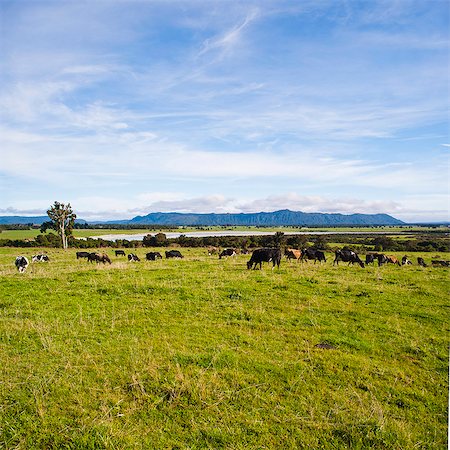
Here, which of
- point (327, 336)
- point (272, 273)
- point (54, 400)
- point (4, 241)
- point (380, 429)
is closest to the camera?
point (380, 429)

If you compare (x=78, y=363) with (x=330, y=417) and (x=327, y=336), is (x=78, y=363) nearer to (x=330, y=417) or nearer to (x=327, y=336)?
(x=330, y=417)

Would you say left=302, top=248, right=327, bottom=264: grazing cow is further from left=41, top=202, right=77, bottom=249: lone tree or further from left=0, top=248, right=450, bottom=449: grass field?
left=41, top=202, right=77, bottom=249: lone tree

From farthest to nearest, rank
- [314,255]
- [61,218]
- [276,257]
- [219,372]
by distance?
[61,218] → [314,255] → [276,257] → [219,372]

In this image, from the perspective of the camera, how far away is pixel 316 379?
7184 mm

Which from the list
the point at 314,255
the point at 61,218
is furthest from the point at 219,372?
the point at 61,218

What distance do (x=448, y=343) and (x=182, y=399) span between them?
8.70 m

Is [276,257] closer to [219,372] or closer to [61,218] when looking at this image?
[219,372]

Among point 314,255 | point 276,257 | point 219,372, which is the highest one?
point 276,257

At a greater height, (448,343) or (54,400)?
(54,400)

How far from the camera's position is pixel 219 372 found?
720 centimetres

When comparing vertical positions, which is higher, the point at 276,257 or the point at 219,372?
the point at 276,257

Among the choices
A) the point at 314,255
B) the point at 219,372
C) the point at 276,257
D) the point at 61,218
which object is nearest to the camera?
the point at 219,372

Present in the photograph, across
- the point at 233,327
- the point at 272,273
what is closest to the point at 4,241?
the point at 272,273

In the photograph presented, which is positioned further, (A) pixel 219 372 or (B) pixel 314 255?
(B) pixel 314 255
